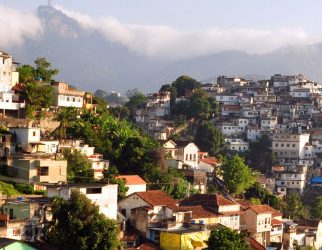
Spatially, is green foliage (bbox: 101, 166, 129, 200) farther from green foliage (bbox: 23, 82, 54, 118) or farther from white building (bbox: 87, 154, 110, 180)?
green foliage (bbox: 23, 82, 54, 118)

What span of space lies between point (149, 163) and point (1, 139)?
818cm

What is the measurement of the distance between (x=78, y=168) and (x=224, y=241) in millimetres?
10082

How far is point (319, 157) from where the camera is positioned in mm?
62000

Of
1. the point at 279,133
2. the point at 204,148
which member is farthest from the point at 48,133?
the point at 279,133

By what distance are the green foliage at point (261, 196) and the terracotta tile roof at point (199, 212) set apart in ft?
36.3

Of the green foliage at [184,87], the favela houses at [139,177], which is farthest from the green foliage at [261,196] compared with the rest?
the green foliage at [184,87]

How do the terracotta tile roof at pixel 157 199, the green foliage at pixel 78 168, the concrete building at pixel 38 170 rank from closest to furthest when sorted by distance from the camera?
the terracotta tile roof at pixel 157 199
the concrete building at pixel 38 170
the green foliage at pixel 78 168

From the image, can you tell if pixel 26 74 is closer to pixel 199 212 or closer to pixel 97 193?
pixel 199 212

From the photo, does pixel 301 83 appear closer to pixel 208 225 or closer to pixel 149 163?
pixel 149 163

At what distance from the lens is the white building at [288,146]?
61.0m

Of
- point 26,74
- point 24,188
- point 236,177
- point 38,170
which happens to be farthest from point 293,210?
point 24,188

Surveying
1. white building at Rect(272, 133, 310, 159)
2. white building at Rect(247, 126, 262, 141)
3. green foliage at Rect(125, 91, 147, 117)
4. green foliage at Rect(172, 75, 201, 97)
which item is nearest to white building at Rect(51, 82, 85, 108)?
green foliage at Rect(125, 91, 147, 117)

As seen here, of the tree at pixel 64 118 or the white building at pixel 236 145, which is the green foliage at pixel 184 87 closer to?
the white building at pixel 236 145

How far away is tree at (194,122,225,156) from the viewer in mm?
56438
